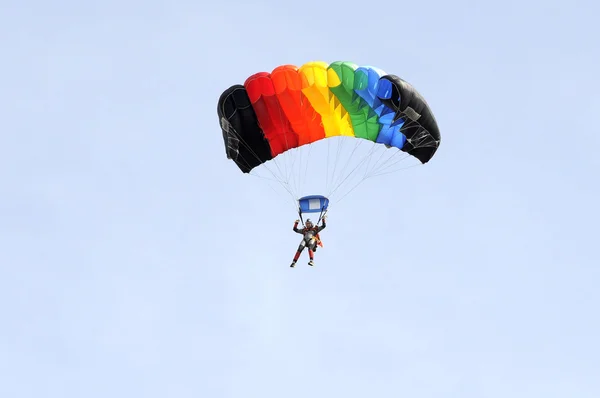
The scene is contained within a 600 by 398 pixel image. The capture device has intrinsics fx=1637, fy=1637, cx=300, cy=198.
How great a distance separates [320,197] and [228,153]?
98.4 inches

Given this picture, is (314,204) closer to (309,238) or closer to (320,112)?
(309,238)

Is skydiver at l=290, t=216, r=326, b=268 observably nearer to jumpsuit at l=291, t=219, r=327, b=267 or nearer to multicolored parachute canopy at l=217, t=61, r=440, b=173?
jumpsuit at l=291, t=219, r=327, b=267

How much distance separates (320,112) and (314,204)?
2215mm

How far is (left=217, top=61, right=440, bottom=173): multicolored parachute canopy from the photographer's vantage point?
3847cm

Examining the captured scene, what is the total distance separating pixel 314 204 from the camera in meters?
39.4

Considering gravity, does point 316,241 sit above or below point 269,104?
below

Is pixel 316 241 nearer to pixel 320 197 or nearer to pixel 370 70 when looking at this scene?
pixel 320 197

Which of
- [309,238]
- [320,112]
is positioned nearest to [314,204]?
[309,238]

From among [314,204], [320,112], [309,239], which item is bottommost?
[309,239]

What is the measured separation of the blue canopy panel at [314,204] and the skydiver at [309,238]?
0.30 m

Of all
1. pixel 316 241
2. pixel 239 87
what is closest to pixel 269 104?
pixel 239 87

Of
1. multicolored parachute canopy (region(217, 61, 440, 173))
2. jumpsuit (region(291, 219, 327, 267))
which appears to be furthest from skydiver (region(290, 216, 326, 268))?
multicolored parachute canopy (region(217, 61, 440, 173))

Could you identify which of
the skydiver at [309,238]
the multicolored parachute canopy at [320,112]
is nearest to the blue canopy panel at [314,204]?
the skydiver at [309,238]

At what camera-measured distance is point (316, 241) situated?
128ft
